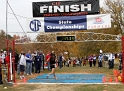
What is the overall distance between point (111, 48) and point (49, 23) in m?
24.6

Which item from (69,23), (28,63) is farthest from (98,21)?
(28,63)

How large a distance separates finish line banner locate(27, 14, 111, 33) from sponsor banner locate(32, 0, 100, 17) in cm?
25

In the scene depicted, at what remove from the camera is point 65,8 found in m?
15.7

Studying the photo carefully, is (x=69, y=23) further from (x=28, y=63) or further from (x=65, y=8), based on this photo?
(x=28, y=63)

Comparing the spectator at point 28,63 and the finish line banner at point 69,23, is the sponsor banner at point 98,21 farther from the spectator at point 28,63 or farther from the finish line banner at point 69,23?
the spectator at point 28,63

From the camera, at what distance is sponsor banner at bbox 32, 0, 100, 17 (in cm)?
1555

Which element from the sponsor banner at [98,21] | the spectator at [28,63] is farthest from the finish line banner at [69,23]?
the spectator at [28,63]

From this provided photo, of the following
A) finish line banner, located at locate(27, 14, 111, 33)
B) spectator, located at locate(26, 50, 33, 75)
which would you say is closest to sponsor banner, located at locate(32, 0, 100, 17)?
finish line banner, located at locate(27, 14, 111, 33)

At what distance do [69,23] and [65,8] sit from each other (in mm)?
918

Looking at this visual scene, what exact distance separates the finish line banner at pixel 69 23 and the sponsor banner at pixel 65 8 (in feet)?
0.81

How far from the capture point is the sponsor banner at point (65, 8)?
15555 mm

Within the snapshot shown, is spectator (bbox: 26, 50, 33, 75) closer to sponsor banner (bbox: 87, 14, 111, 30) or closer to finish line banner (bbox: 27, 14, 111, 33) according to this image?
finish line banner (bbox: 27, 14, 111, 33)

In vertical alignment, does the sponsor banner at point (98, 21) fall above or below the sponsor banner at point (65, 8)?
below

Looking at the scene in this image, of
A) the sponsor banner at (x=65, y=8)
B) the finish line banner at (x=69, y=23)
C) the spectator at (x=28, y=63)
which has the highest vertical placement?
the sponsor banner at (x=65, y=8)
